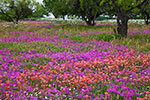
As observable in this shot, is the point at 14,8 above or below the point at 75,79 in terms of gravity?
above

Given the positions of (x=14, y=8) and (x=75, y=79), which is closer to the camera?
(x=75, y=79)

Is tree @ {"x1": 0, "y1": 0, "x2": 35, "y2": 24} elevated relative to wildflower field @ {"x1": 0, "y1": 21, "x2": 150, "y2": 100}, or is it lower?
elevated

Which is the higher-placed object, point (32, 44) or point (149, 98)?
point (32, 44)

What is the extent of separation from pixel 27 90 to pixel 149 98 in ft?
11.4

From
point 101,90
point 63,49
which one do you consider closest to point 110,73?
point 101,90

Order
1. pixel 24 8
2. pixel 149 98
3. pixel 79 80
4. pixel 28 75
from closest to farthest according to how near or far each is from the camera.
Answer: pixel 149 98 < pixel 79 80 < pixel 28 75 < pixel 24 8

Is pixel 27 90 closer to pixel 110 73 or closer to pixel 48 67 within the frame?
pixel 48 67

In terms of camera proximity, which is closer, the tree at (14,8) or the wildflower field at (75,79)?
the wildflower field at (75,79)

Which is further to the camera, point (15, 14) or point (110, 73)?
point (15, 14)

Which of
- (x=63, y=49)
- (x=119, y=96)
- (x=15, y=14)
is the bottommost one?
(x=119, y=96)

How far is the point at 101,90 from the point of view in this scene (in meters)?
5.05

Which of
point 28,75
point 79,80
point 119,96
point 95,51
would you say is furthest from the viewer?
point 95,51

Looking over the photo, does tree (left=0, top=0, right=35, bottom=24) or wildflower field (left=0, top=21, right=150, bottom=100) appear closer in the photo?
wildflower field (left=0, top=21, right=150, bottom=100)

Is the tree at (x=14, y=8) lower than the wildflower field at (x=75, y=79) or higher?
higher
